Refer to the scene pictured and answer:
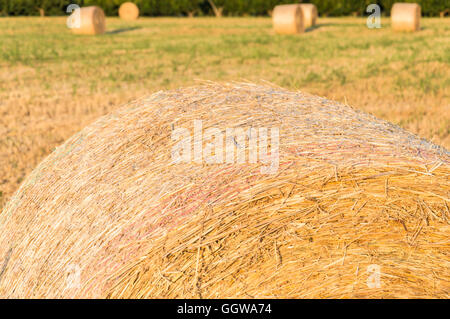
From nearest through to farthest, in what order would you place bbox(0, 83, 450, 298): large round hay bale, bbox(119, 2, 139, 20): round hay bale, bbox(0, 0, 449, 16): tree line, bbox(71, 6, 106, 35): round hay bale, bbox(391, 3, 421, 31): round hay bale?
bbox(0, 83, 450, 298): large round hay bale → bbox(391, 3, 421, 31): round hay bale → bbox(71, 6, 106, 35): round hay bale → bbox(119, 2, 139, 20): round hay bale → bbox(0, 0, 449, 16): tree line

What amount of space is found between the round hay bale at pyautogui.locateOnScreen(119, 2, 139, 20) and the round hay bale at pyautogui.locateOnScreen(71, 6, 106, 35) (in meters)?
11.1

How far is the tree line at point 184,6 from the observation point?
134ft

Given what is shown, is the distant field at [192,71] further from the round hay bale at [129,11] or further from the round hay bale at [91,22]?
the round hay bale at [129,11]

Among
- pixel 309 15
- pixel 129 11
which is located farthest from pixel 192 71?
pixel 129 11

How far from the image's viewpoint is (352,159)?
2.93m

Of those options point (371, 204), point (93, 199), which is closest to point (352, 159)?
point (371, 204)

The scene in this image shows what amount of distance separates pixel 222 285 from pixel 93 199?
846 millimetres

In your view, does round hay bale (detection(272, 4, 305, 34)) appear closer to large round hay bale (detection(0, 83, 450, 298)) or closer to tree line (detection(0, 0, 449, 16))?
tree line (detection(0, 0, 449, 16))

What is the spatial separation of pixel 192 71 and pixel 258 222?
1310 cm

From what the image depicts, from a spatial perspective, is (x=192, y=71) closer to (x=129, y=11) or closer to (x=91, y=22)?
(x=91, y=22)

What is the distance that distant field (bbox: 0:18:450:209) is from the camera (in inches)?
368

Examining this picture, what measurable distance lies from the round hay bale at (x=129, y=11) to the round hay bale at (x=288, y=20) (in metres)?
14.6

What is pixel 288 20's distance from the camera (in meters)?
26.2

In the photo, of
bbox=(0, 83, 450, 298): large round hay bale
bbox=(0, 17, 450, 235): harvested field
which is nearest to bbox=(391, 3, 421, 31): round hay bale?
bbox=(0, 17, 450, 235): harvested field
